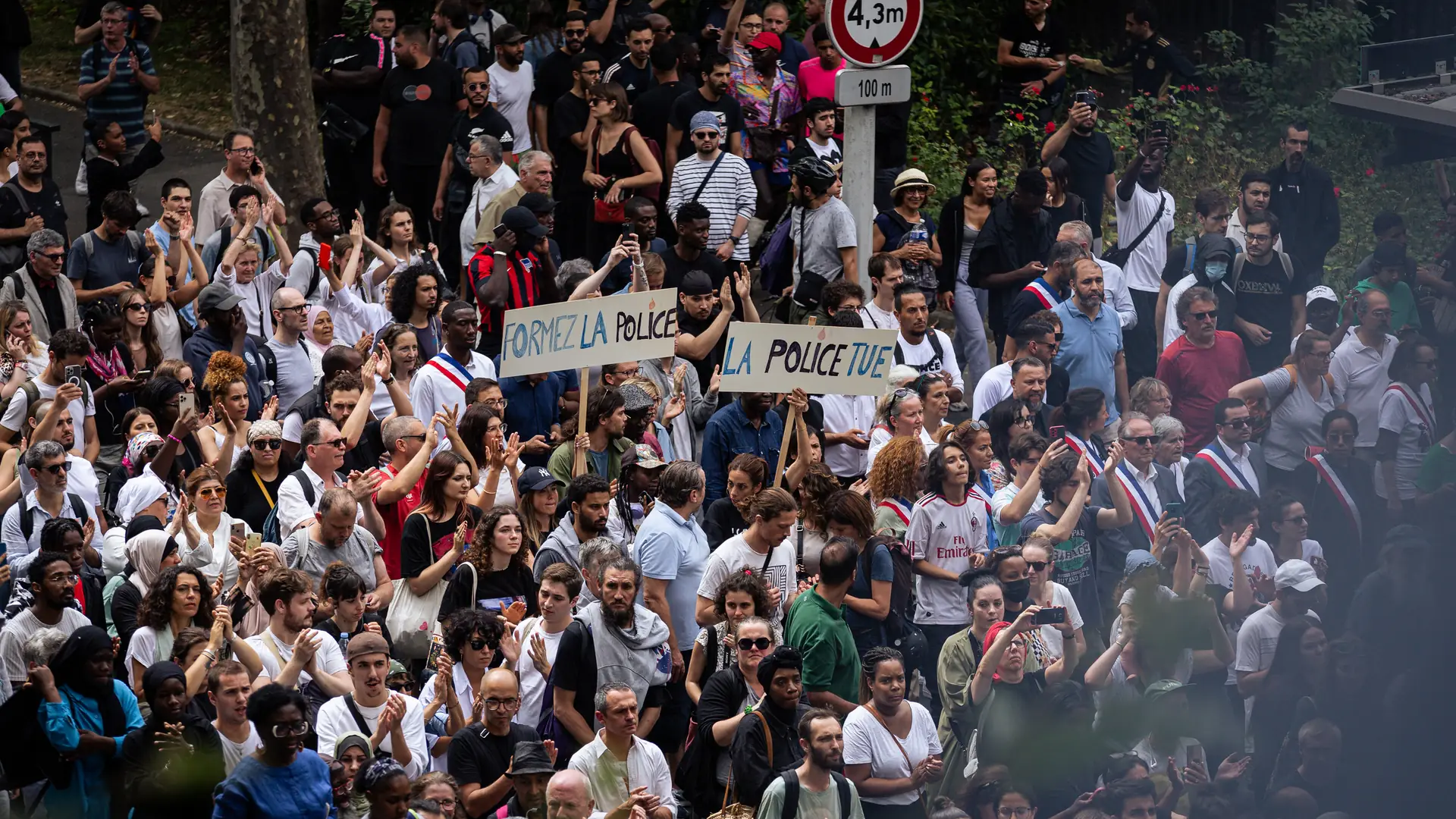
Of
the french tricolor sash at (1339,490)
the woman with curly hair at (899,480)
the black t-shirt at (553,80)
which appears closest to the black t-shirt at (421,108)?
the black t-shirt at (553,80)

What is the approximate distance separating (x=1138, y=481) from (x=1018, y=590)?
1539 millimetres

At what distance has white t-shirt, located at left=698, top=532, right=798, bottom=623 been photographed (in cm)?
780

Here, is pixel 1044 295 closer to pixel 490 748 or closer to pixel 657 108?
pixel 657 108

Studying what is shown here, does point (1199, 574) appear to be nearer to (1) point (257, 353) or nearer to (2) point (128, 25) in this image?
(1) point (257, 353)

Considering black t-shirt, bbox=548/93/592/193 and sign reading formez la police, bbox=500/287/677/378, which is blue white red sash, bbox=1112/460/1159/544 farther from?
black t-shirt, bbox=548/93/592/193

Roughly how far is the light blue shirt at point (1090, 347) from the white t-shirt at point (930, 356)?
62 centimetres

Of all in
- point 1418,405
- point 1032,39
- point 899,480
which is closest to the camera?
point 1418,405

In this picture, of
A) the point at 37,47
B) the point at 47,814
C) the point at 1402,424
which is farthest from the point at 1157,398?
the point at 37,47

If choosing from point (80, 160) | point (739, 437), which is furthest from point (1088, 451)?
point (80, 160)

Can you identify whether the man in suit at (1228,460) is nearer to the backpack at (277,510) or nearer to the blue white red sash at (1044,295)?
the blue white red sash at (1044,295)

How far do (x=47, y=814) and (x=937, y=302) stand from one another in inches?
455

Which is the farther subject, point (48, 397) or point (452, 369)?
point (452, 369)

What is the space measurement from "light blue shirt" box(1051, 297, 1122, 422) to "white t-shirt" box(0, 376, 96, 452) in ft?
17.5

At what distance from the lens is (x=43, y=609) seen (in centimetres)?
720
